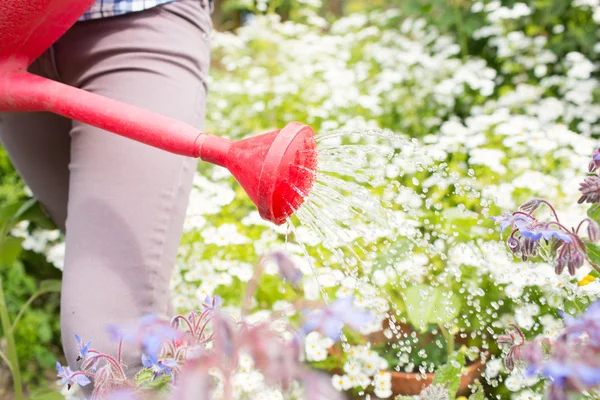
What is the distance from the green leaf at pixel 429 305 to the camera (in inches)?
52.8

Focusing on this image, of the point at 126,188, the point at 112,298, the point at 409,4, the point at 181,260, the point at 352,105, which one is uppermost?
the point at 409,4

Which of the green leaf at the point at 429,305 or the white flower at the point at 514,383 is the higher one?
the green leaf at the point at 429,305

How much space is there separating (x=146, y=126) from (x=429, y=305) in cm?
74

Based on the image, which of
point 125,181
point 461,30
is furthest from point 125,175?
point 461,30

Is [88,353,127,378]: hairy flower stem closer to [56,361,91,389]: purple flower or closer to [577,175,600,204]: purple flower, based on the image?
[56,361,91,389]: purple flower

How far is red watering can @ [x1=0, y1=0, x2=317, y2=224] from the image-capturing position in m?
0.88

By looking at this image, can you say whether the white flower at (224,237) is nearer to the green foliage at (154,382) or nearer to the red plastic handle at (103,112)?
the red plastic handle at (103,112)

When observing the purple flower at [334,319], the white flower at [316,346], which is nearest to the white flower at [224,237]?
the white flower at [316,346]

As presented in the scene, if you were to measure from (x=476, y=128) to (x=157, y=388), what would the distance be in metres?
1.83

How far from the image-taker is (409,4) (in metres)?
3.43

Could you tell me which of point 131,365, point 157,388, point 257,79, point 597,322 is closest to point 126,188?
point 131,365

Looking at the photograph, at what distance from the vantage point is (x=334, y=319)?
1.96ft

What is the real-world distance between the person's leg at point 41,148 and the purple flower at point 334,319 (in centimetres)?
106

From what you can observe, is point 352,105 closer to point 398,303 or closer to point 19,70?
point 398,303
